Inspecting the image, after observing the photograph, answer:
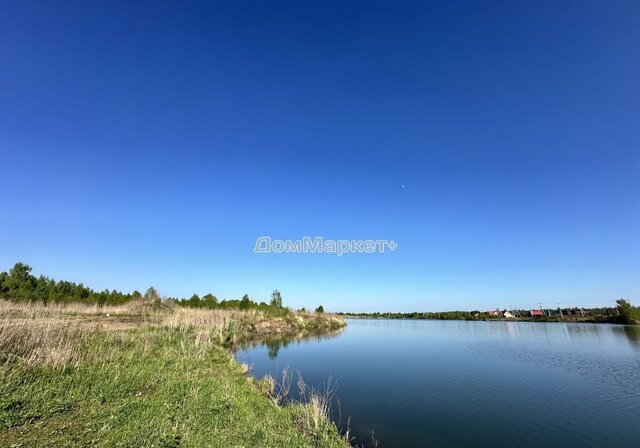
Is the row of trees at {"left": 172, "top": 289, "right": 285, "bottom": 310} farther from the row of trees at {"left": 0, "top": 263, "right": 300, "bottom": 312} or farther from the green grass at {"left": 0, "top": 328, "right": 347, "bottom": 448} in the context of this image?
the green grass at {"left": 0, "top": 328, "right": 347, "bottom": 448}

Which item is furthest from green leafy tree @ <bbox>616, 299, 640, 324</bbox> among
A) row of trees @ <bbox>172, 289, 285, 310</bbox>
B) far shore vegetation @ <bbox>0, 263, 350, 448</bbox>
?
far shore vegetation @ <bbox>0, 263, 350, 448</bbox>

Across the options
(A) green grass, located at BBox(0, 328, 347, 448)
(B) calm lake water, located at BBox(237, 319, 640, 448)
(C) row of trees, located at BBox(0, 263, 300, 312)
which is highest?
(C) row of trees, located at BBox(0, 263, 300, 312)

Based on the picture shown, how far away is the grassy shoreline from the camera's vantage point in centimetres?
712

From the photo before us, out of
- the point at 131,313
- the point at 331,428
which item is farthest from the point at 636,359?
the point at 131,313

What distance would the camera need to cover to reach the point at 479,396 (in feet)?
54.9

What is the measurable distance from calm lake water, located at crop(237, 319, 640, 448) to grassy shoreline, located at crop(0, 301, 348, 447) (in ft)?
12.6

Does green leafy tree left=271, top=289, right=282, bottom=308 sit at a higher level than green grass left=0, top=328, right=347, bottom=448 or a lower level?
higher

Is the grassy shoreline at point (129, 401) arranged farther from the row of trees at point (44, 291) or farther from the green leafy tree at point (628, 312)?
the green leafy tree at point (628, 312)

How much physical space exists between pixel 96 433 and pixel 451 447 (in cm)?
1019

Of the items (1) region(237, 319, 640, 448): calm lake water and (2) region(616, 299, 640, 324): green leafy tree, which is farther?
(2) region(616, 299, 640, 324): green leafy tree

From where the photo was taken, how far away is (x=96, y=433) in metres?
7.04

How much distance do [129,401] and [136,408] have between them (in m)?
0.57

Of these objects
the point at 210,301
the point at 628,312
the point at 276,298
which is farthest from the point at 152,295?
the point at 628,312

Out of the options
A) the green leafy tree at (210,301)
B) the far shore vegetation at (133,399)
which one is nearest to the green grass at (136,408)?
Result: the far shore vegetation at (133,399)
